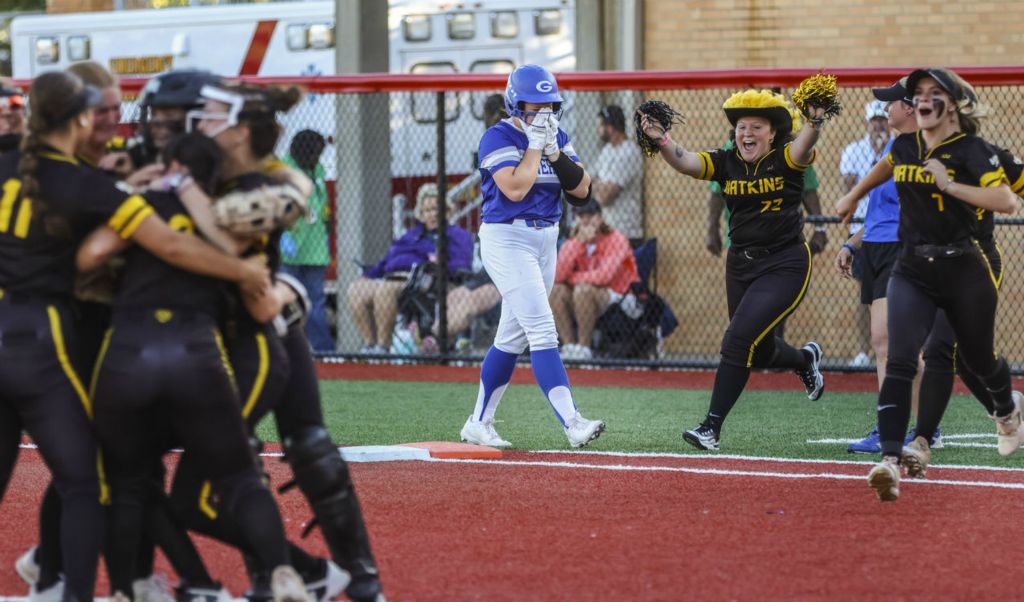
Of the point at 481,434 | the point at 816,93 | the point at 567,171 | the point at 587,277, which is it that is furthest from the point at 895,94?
the point at 587,277

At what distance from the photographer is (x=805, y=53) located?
14977mm

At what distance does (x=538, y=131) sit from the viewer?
8242 millimetres

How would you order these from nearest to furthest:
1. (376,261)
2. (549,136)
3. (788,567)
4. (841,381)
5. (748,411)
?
(788,567) → (549,136) → (748,411) → (841,381) → (376,261)

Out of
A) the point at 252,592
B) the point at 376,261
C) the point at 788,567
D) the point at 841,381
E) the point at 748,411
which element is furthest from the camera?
the point at 376,261

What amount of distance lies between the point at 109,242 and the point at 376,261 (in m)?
10.2

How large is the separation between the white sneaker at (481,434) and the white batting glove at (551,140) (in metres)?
1.54

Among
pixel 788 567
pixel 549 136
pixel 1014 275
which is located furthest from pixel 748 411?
pixel 788 567

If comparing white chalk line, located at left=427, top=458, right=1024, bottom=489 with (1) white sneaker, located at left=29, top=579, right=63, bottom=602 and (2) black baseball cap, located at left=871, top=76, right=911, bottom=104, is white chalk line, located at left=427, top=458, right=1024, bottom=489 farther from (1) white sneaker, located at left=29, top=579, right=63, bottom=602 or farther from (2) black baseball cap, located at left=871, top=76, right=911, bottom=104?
(1) white sneaker, located at left=29, top=579, right=63, bottom=602

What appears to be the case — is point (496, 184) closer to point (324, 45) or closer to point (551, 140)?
point (551, 140)

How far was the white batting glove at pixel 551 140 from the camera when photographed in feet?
27.2

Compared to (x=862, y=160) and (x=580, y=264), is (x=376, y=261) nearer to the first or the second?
(x=580, y=264)

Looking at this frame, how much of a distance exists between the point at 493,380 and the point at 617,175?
5547 millimetres

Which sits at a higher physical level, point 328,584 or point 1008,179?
point 1008,179

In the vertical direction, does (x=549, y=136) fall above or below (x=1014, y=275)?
above
